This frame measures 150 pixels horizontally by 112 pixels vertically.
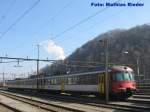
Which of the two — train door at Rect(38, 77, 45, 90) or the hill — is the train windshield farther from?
the hill

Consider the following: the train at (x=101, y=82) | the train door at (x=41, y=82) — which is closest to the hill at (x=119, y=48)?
the train door at (x=41, y=82)

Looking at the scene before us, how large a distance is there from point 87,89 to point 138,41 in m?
66.1

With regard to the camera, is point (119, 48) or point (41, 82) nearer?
point (41, 82)

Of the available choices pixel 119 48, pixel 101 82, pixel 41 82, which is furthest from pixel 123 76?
pixel 119 48

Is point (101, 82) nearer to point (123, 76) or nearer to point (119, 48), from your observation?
point (123, 76)

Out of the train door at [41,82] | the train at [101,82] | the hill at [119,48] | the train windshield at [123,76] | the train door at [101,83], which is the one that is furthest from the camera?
the hill at [119,48]

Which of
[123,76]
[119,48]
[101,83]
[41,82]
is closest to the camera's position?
[123,76]

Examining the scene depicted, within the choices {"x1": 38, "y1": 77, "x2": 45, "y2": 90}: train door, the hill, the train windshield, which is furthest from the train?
the hill

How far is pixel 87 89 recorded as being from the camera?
35.8 meters

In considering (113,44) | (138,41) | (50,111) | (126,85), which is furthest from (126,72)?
(113,44)

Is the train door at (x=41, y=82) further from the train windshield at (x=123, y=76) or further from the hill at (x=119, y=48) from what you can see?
the hill at (x=119, y=48)

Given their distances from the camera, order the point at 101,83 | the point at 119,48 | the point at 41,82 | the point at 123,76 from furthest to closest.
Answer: the point at 119,48 → the point at 41,82 → the point at 101,83 → the point at 123,76

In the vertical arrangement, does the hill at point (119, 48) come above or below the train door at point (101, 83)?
above

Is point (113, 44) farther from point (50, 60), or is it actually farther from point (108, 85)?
point (108, 85)
